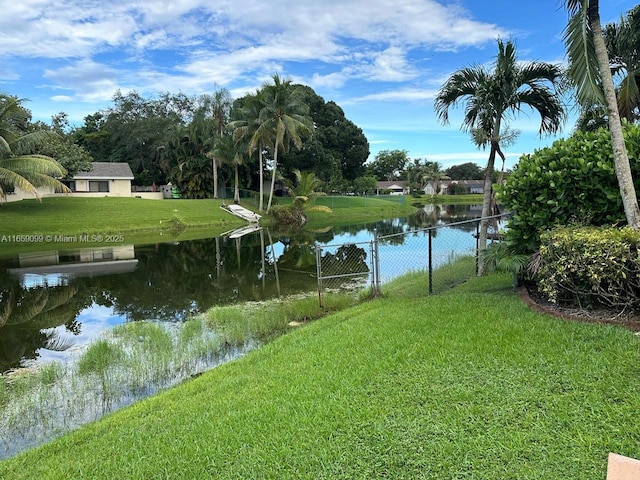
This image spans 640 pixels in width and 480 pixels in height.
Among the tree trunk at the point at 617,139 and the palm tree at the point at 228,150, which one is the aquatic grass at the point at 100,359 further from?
the palm tree at the point at 228,150

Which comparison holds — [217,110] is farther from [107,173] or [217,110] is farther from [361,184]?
[361,184]

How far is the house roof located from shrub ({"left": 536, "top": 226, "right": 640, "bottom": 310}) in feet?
132

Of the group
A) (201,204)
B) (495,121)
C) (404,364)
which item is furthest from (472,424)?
(201,204)

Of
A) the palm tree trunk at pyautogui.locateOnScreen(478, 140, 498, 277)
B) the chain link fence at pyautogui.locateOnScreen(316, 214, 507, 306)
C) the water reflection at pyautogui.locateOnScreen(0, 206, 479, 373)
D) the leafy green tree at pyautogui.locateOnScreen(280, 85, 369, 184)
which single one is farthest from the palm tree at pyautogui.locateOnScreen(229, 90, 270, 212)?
the palm tree trunk at pyautogui.locateOnScreen(478, 140, 498, 277)

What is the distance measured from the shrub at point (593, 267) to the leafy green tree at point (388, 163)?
8705 centimetres

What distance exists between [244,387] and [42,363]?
4.20m

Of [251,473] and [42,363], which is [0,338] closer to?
[42,363]

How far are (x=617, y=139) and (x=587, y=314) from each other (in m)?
2.24

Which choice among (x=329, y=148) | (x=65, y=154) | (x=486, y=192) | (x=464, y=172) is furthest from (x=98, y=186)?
(x=464, y=172)

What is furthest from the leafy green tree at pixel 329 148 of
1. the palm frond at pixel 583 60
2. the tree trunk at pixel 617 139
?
the tree trunk at pixel 617 139

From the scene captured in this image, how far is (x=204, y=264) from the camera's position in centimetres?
1587

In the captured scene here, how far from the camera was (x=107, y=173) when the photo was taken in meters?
39.1

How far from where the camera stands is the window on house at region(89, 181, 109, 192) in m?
39.3

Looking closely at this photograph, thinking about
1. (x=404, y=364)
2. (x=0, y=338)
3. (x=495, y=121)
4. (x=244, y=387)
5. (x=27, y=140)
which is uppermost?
(x=27, y=140)
